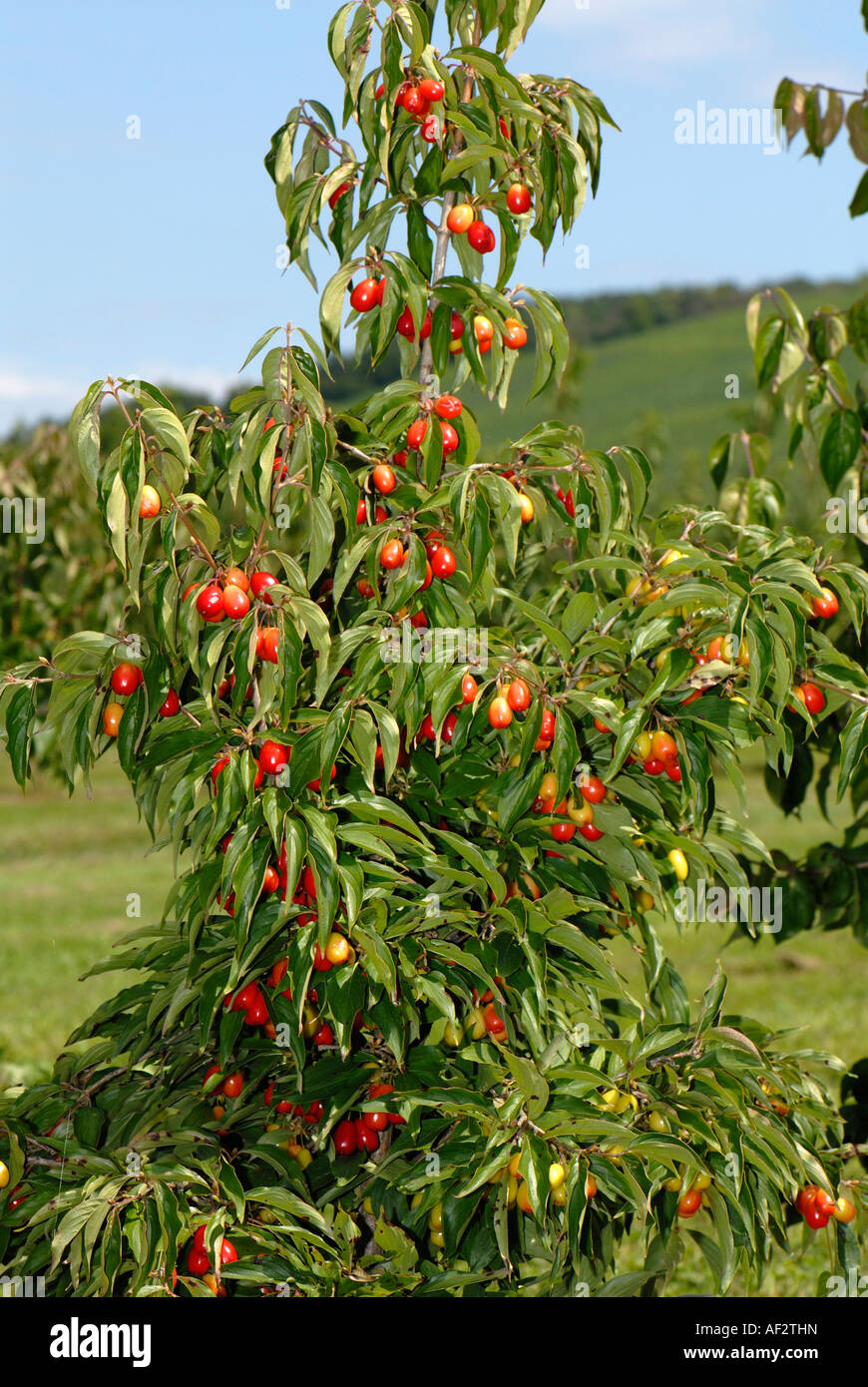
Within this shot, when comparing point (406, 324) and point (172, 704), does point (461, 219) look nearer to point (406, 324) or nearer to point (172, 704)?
point (406, 324)

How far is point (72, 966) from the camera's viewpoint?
7.73m

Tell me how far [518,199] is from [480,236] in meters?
0.11

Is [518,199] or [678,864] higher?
[518,199]

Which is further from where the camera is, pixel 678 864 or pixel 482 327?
pixel 678 864

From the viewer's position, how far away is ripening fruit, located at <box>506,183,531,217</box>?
2150mm

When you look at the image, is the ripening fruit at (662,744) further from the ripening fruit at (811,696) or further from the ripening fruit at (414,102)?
the ripening fruit at (414,102)

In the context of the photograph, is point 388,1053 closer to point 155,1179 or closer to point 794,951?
point 155,1179

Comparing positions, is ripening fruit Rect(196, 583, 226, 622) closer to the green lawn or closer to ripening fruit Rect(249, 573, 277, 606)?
ripening fruit Rect(249, 573, 277, 606)

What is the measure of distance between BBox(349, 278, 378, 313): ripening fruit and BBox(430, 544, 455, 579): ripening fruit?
0.44m

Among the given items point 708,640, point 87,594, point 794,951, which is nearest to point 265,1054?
point 708,640

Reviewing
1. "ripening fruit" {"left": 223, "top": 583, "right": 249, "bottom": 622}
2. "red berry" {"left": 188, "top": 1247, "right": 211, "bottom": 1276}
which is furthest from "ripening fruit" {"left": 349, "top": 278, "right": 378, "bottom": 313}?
"red berry" {"left": 188, "top": 1247, "right": 211, "bottom": 1276}

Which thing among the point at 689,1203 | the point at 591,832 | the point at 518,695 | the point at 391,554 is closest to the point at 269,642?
the point at 391,554

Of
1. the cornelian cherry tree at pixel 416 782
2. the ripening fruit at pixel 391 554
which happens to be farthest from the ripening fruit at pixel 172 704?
the ripening fruit at pixel 391 554

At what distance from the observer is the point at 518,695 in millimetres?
1852
